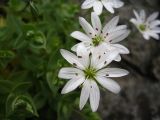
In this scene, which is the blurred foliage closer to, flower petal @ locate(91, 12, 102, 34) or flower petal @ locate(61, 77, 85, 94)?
flower petal @ locate(61, 77, 85, 94)

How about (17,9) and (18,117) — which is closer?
(18,117)

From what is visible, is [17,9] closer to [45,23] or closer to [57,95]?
[45,23]

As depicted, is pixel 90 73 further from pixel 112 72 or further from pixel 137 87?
pixel 137 87

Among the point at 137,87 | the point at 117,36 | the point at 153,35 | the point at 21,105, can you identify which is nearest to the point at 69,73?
the point at 117,36

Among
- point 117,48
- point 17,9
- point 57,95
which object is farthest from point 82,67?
point 17,9

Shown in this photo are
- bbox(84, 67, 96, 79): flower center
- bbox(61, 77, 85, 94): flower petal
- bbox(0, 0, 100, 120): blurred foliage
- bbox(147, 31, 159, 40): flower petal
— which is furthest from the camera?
bbox(147, 31, 159, 40): flower petal

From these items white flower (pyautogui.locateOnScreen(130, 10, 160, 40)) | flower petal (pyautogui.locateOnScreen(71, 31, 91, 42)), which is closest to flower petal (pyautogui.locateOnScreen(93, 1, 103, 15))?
flower petal (pyautogui.locateOnScreen(71, 31, 91, 42))

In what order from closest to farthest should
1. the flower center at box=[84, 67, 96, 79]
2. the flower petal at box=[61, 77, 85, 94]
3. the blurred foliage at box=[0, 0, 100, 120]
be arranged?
the flower petal at box=[61, 77, 85, 94]
the flower center at box=[84, 67, 96, 79]
the blurred foliage at box=[0, 0, 100, 120]

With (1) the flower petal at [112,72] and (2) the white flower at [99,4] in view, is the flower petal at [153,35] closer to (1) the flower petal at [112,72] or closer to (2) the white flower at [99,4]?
(2) the white flower at [99,4]
